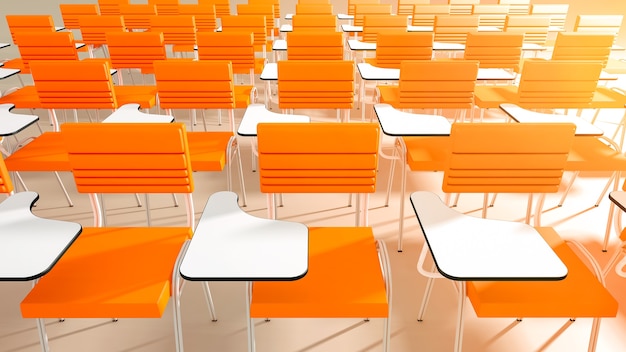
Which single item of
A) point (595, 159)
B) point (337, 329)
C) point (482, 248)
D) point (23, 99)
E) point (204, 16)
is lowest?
point (337, 329)

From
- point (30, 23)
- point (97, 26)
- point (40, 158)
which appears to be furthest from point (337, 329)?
point (30, 23)

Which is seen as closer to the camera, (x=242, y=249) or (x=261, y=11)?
(x=242, y=249)

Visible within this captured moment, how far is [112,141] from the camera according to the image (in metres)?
2.42

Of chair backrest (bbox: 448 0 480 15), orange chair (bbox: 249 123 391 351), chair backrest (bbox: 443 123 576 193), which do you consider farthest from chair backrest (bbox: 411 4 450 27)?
orange chair (bbox: 249 123 391 351)

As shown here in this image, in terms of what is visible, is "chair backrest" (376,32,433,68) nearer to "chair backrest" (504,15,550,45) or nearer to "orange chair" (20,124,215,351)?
"chair backrest" (504,15,550,45)

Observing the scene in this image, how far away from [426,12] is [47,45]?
4832 millimetres

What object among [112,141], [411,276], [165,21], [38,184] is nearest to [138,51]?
[165,21]

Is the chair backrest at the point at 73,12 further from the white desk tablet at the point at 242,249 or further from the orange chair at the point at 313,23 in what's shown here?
the white desk tablet at the point at 242,249

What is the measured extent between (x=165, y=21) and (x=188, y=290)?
4155 millimetres

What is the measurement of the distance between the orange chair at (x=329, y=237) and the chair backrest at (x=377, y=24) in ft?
13.0

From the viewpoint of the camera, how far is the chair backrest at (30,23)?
→ 19.7 ft

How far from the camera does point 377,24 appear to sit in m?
6.15

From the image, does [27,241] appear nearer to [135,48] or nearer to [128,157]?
[128,157]

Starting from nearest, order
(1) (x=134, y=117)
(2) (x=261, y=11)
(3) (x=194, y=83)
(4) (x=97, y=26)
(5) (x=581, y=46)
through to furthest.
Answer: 1. (1) (x=134, y=117)
2. (3) (x=194, y=83)
3. (5) (x=581, y=46)
4. (4) (x=97, y=26)
5. (2) (x=261, y=11)
